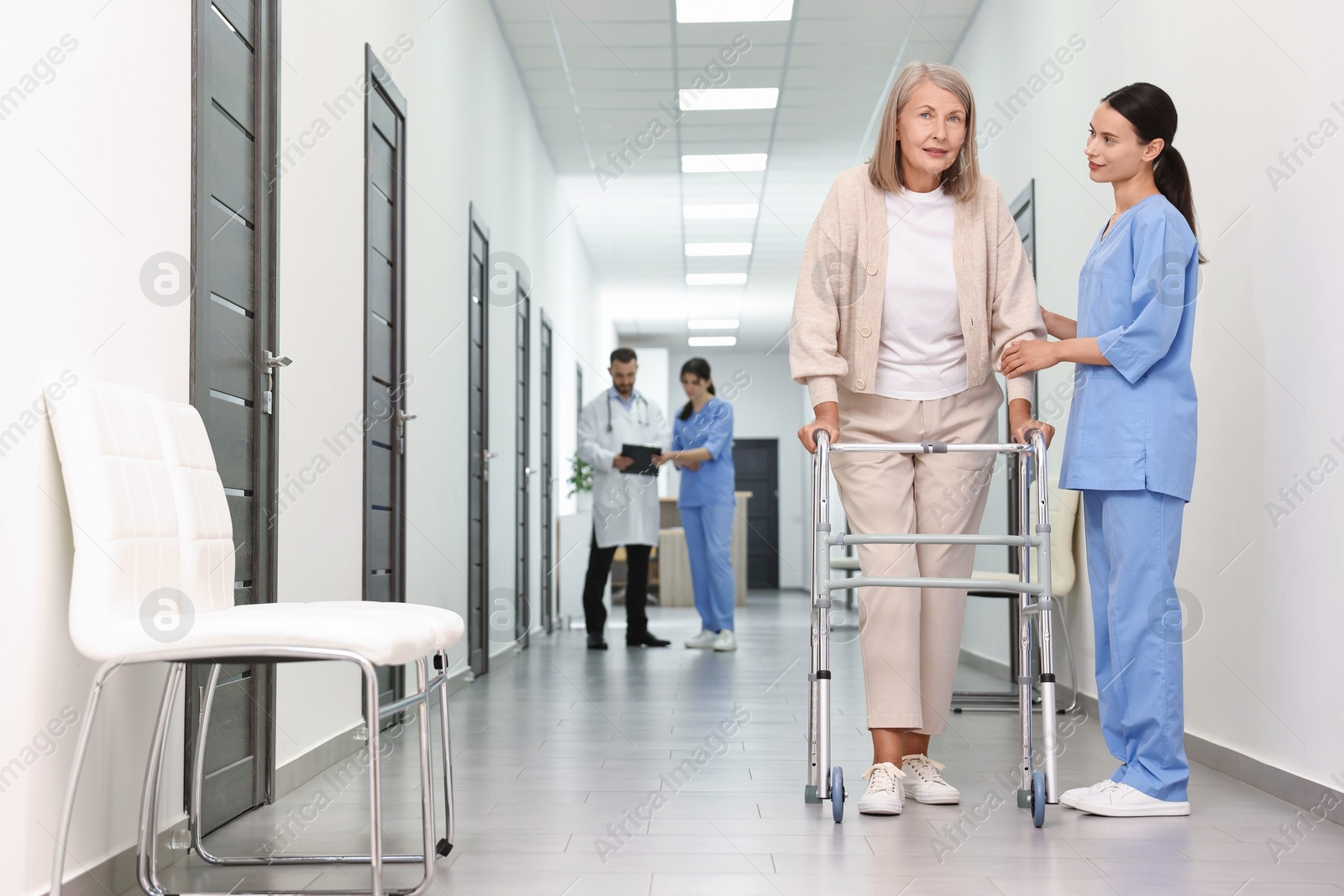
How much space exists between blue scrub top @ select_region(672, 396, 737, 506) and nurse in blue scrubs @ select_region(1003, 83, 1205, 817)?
3736 millimetres

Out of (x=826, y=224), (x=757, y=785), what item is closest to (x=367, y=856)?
(x=757, y=785)

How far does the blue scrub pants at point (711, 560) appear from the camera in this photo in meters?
6.00

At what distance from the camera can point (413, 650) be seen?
159 centimetres

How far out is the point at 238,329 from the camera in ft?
7.50

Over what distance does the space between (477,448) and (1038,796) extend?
10.7 ft

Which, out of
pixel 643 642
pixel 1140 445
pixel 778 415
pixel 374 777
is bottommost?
pixel 643 642

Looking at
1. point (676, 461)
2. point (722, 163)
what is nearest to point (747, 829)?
point (676, 461)

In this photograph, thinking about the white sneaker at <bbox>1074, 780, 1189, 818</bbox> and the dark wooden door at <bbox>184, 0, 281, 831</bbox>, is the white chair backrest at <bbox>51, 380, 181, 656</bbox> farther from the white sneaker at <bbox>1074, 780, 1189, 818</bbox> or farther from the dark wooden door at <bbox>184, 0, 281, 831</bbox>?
the white sneaker at <bbox>1074, 780, 1189, 818</bbox>

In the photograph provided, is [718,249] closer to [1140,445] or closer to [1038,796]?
[1140,445]

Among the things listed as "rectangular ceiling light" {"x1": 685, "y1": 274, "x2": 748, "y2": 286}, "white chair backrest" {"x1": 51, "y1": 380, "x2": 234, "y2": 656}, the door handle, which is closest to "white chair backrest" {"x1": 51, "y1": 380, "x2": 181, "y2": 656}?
"white chair backrest" {"x1": 51, "y1": 380, "x2": 234, "y2": 656}

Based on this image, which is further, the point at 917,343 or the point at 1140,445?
the point at 917,343

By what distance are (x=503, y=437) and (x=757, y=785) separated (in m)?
3.40

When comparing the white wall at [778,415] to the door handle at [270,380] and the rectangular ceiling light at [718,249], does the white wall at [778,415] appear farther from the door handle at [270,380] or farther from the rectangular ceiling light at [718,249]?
the door handle at [270,380]

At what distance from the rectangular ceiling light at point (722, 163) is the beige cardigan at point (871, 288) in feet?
16.8
